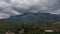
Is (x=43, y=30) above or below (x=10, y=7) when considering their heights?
below

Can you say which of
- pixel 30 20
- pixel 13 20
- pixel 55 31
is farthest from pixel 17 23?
pixel 55 31

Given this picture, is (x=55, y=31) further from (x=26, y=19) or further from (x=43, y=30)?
(x=26, y=19)

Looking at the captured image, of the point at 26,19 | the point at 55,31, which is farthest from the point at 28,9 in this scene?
the point at 55,31

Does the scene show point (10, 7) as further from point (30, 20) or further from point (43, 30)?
point (43, 30)

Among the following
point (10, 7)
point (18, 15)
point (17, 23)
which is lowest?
point (17, 23)

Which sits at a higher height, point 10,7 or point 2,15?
point 10,7

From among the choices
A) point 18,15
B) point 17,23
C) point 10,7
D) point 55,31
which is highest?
point 10,7

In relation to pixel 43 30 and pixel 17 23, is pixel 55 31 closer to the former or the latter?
pixel 43 30
